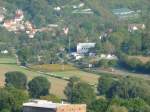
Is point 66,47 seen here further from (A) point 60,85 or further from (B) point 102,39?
(A) point 60,85

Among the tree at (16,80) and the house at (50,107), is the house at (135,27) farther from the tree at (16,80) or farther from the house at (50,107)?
the house at (50,107)

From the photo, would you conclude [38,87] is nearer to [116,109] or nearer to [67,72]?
[116,109]

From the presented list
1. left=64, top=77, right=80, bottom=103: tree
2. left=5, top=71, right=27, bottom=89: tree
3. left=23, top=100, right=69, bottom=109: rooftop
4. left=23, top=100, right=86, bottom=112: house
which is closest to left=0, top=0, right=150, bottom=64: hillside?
left=5, top=71, right=27, bottom=89: tree

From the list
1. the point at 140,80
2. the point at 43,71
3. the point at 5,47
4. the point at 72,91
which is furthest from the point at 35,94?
the point at 5,47

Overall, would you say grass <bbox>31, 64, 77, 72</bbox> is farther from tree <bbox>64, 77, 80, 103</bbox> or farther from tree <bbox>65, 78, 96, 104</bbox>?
tree <bbox>65, 78, 96, 104</bbox>

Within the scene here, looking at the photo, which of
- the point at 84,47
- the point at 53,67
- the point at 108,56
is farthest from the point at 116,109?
the point at 84,47
